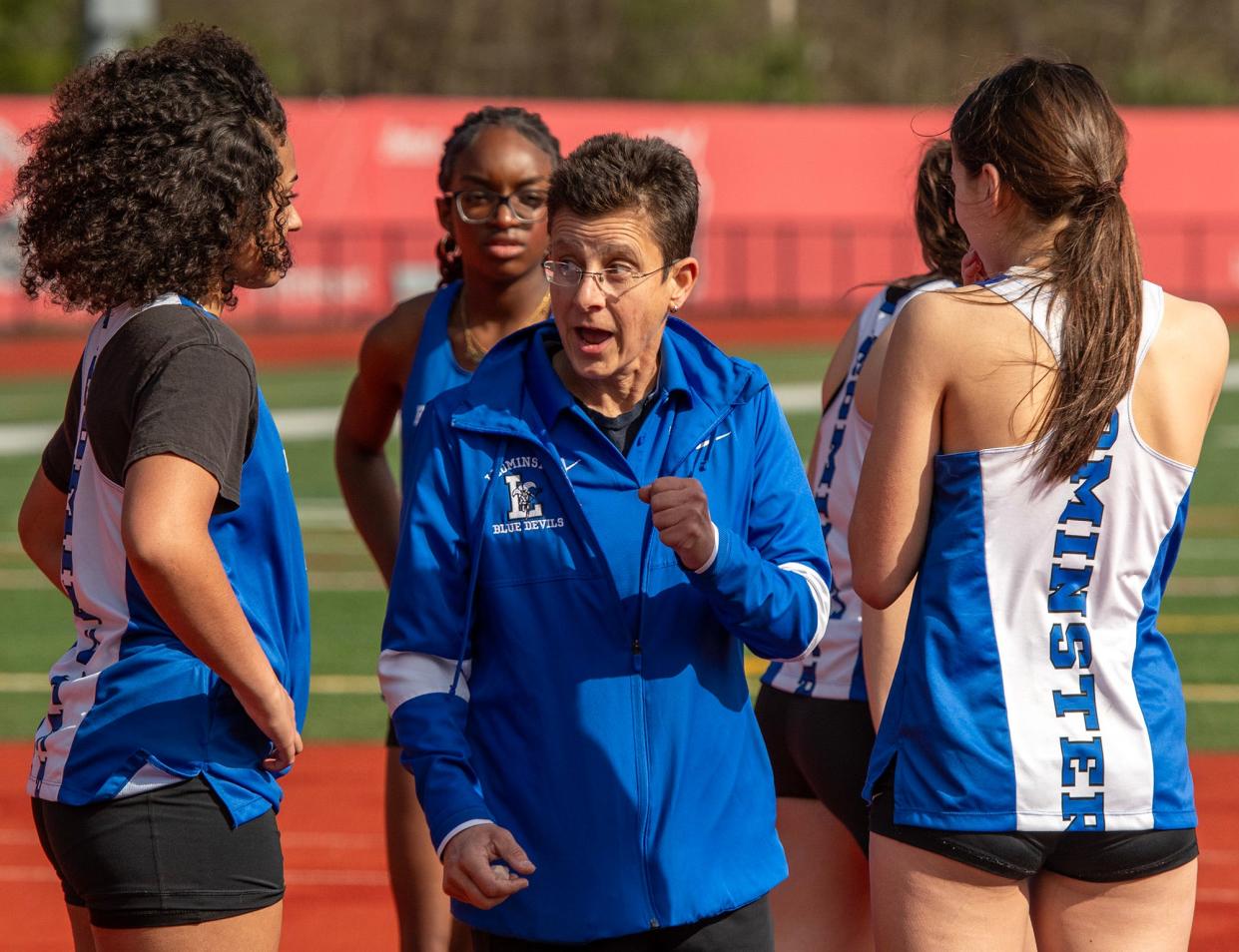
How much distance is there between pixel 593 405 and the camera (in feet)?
10.3

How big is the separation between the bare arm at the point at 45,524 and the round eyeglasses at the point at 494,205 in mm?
1504

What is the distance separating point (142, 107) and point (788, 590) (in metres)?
1.30

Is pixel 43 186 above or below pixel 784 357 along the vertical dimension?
above

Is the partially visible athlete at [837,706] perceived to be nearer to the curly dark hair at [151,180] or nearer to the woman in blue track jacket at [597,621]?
the woman in blue track jacket at [597,621]

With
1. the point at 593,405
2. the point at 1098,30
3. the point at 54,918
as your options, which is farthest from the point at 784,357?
the point at 1098,30

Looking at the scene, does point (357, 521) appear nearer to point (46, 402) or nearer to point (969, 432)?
point (969, 432)

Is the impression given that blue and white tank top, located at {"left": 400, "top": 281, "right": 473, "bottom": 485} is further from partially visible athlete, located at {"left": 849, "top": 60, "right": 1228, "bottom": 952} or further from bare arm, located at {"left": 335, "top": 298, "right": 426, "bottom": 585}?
partially visible athlete, located at {"left": 849, "top": 60, "right": 1228, "bottom": 952}

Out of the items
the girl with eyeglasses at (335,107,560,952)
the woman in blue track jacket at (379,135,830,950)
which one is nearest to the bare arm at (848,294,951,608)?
the woman in blue track jacket at (379,135,830,950)

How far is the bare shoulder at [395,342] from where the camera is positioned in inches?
183

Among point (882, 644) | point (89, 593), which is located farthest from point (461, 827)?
point (882, 644)

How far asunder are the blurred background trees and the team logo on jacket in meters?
39.7

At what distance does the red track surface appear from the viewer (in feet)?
19.6

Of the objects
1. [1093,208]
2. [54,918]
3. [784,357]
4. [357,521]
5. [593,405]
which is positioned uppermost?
[1093,208]

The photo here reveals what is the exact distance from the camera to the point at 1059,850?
112 inches
